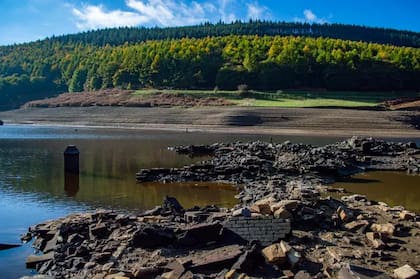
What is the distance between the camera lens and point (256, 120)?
76750 mm

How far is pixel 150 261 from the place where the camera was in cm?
1096

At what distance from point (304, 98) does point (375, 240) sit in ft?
285

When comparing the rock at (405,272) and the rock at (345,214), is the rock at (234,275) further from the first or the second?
the rock at (345,214)

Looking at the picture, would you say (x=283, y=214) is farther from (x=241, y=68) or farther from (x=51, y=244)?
(x=241, y=68)

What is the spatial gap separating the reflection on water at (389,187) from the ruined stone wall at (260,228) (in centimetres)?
951

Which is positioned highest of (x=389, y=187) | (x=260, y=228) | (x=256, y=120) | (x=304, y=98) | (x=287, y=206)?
(x=304, y=98)

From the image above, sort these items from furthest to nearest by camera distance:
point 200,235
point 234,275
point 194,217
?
point 194,217 → point 200,235 → point 234,275

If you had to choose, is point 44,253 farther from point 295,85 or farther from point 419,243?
point 295,85

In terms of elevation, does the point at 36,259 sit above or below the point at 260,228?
below

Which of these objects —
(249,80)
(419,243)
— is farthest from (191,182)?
(249,80)

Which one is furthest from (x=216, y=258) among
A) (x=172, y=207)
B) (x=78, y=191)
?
(x=78, y=191)

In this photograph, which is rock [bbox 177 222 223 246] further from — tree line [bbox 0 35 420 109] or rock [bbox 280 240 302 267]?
tree line [bbox 0 35 420 109]

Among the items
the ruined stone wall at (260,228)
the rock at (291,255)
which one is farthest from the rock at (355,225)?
the rock at (291,255)

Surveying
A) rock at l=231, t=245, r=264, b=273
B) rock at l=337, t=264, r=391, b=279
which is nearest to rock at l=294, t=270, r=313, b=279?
rock at l=337, t=264, r=391, b=279
